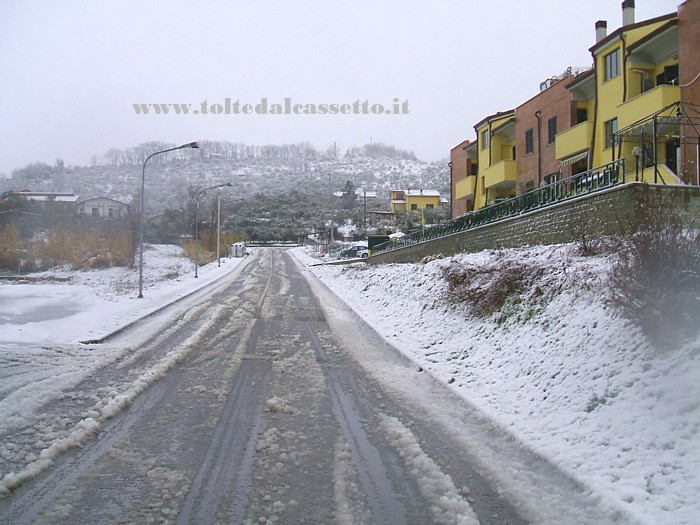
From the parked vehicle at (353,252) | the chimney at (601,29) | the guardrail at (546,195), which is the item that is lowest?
the parked vehicle at (353,252)

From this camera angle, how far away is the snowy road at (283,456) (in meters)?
4.13

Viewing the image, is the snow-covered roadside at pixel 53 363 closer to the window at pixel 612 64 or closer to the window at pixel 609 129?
the window at pixel 609 129

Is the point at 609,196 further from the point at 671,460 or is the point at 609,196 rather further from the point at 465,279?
the point at 671,460

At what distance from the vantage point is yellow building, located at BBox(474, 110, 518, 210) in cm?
3347

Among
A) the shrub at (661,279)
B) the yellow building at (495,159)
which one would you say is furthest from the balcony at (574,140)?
the shrub at (661,279)

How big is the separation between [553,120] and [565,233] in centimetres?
1651

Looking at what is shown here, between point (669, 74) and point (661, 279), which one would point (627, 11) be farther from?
point (661, 279)

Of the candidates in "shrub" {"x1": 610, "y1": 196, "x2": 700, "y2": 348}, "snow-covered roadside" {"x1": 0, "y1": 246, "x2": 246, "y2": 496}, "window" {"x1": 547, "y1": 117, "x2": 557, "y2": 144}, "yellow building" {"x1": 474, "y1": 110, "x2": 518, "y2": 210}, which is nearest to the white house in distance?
"yellow building" {"x1": 474, "y1": 110, "x2": 518, "y2": 210}

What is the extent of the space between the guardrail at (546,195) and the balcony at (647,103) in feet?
19.8

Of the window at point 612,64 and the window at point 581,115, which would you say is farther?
the window at point 581,115

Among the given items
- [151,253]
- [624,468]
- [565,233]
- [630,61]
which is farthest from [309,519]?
[151,253]

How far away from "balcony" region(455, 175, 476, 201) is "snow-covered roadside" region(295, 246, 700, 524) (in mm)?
27752

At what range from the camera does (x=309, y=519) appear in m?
3.98

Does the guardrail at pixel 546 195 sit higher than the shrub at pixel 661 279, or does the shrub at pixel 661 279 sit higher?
the guardrail at pixel 546 195
